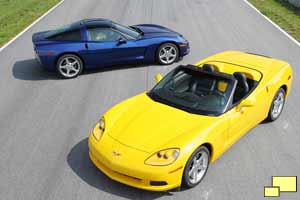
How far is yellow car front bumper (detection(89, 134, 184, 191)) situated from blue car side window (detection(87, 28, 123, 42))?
5.24m

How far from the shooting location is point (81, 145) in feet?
22.7

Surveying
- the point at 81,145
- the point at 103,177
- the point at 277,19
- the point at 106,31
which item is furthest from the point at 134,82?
the point at 277,19

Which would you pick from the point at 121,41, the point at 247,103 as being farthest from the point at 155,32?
the point at 247,103

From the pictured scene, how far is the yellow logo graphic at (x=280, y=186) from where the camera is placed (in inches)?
221

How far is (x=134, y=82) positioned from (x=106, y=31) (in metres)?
1.68

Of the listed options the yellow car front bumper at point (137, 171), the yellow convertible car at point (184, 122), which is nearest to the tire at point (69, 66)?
the yellow convertible car at point (184, 122)

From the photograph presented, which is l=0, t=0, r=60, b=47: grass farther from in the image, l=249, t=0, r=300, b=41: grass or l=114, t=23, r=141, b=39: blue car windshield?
l=249, t=0, r=300, b=41: grass

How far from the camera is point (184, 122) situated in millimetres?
5828

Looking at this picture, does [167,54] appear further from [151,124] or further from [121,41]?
[151,124]

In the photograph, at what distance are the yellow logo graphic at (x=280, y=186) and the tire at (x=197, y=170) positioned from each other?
3.13 ft

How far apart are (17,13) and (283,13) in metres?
12.4

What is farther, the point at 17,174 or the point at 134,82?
the point at 134,82

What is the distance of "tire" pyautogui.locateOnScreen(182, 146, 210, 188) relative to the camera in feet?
17.7

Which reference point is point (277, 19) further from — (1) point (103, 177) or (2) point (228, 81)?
(1) point (103, 177)
